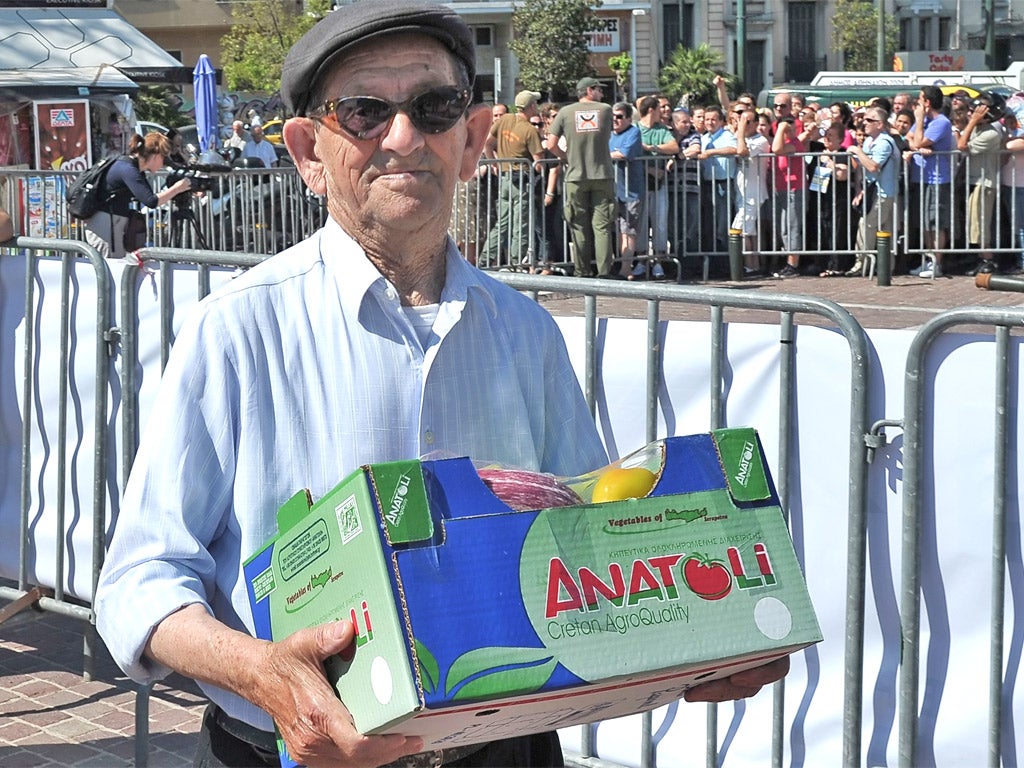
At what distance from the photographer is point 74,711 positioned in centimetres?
528

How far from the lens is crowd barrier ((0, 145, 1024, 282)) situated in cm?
1498

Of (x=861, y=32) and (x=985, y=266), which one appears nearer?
(x=985, y=266)

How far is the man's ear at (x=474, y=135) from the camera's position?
2287mm

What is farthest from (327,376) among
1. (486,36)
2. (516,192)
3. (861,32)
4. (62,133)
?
(861,32)

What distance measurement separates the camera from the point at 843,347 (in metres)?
3.67

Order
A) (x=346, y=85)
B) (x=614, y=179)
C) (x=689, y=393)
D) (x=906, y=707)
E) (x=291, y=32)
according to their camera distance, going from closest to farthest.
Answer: (x=346, y=85) → (x=906, y=707) → (x=689, y=393) → (x=614, y=179) → (x=291, y=32)

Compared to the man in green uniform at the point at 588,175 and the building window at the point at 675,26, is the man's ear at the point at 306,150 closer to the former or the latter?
the man in green uniform at the point at 588,175

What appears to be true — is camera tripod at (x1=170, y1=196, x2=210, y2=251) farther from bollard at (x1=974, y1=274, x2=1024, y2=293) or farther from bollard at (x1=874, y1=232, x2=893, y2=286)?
bollard at (x1=974, y1=274, x2=1024, y2=293)

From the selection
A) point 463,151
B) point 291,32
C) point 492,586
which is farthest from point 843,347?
point 291,32

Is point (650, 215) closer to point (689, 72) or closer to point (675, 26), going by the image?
point (689, 72)

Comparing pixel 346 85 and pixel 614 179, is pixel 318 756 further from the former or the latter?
pixel 614 179

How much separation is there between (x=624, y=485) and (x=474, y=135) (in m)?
0.68

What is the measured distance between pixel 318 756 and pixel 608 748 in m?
2.48

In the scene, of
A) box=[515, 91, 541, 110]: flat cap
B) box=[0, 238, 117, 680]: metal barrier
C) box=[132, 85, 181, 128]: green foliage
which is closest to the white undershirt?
box=[0, 238, 117, 680]: metal barrier
